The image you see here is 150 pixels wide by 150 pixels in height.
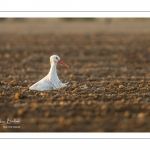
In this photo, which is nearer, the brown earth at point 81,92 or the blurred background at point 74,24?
the brown earth at point 81,92

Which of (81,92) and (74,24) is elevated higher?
(74,24)

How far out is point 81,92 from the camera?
1153 centimetres

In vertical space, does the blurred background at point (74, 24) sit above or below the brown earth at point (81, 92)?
above

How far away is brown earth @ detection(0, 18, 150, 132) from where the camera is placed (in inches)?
343

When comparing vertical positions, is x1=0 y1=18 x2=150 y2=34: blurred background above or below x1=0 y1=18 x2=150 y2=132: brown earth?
above

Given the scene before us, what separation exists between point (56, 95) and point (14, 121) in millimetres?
2434

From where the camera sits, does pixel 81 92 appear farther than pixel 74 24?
No

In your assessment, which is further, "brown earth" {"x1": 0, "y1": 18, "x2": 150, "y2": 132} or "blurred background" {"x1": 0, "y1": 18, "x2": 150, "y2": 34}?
"blurred background" {"x1": 0, "y1": 18, "x2": 150, "y2": 34}

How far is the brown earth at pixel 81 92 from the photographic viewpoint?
343 inches

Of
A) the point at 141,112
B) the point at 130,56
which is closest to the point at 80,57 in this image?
the point at 130,56
